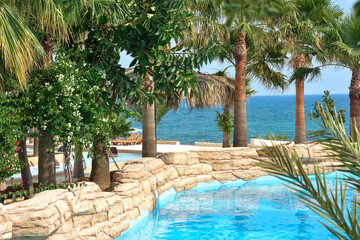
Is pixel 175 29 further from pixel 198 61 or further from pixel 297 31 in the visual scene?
pixel 297 31

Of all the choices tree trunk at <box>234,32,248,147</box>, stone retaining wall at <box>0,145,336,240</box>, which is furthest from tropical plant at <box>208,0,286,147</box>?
stone retaining wall at <box>0,145,336,240</box>

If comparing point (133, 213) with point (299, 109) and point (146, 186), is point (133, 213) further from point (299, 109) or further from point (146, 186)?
point (299, 109)

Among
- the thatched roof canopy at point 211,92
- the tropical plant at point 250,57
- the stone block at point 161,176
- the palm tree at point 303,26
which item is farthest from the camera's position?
the thatched roof canopy at point 211,92

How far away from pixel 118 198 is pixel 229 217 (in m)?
3.02

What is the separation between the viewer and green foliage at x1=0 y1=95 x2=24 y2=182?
305 inches

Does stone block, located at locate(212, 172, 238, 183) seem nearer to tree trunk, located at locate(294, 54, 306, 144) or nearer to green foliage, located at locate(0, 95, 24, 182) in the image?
tree trunk, located at locate(294, 54, 306, 144)

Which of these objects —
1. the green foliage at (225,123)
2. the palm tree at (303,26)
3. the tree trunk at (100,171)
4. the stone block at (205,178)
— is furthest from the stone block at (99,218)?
the green foliage at (225,123)

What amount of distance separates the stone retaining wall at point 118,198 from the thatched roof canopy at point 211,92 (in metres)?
4.26

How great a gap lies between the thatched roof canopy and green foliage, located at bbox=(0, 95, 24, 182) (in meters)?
11.1

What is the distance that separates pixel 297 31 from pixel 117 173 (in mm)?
12328

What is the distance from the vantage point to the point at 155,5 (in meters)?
8.62

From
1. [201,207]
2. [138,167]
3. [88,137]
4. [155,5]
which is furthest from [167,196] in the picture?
[155,5]

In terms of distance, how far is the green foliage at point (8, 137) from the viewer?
7755 mm

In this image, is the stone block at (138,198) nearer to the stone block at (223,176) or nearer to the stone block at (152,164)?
the stone block at (152,164)
